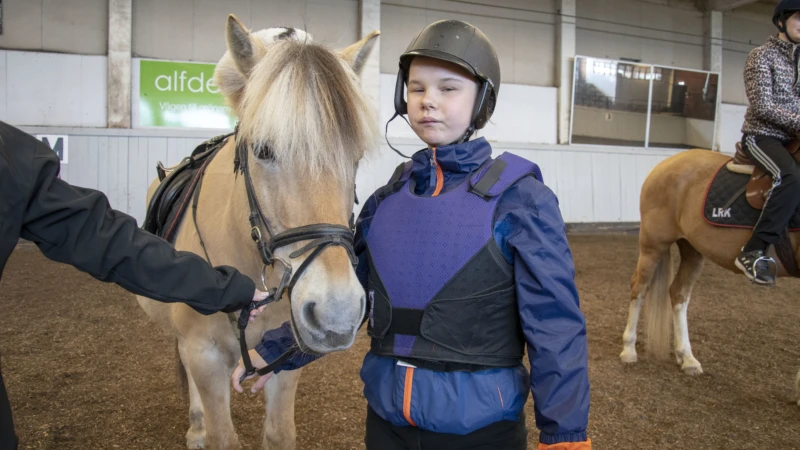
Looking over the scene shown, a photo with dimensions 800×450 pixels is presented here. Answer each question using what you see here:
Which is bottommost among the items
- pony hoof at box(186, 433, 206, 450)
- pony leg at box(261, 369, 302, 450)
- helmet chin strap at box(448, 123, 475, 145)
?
pony hoof at box(186, 433, 206, 450)

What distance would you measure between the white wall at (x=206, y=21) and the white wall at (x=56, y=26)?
578mm

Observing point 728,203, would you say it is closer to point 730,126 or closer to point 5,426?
point 5,426

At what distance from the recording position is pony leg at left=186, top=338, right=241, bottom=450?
5.90ft

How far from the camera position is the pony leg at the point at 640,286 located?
3930mm

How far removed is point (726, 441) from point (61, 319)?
5.12m

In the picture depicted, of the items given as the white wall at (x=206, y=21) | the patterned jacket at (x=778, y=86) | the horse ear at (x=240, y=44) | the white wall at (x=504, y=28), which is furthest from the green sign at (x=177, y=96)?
the horse ear at (x=240, y=44)

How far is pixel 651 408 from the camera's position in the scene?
3.09 m

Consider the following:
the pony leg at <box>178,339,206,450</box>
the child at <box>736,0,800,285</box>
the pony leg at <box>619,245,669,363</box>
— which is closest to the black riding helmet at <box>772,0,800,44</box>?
the child at <box>736,0,800,285</box>

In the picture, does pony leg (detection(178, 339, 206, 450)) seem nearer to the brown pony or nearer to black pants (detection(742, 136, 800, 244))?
the brown pony

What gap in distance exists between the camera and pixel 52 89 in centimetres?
861

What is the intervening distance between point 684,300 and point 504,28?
8.92 metres

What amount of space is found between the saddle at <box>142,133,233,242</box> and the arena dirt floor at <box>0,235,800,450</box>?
119 cm

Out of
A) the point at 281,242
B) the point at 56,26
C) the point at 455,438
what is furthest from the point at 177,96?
the point at 455,438

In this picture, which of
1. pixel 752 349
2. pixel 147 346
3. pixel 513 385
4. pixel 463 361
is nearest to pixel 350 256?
pixel 463 361
